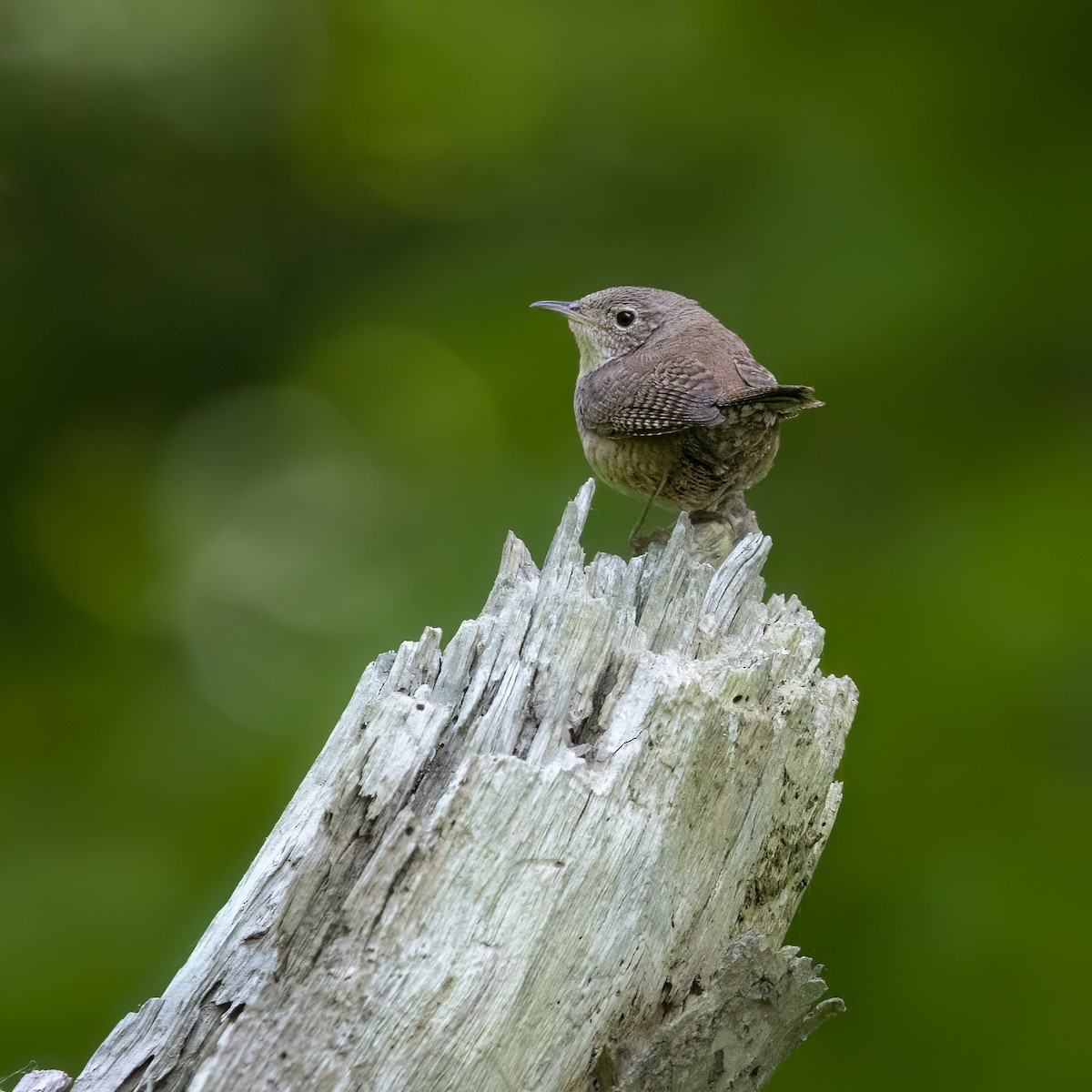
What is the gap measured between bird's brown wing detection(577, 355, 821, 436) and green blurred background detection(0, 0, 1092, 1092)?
88 centimetres

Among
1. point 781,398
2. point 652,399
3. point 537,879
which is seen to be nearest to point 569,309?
point 652,399

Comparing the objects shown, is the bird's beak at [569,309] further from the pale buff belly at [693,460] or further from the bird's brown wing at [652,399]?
the pale buff belly at [693,460]

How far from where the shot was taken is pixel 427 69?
5.30 metres

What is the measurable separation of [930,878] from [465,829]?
9.55 ft

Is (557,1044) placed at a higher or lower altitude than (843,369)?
lower

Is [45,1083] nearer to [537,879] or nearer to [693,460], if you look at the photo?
[537,879]

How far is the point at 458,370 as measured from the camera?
521 cm

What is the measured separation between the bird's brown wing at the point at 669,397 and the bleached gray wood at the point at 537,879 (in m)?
0.77

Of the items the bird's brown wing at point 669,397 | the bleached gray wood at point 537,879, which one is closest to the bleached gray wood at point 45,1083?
the bleached gray wood at point 537,879

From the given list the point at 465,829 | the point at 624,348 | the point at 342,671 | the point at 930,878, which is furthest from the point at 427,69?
the point at 465,829

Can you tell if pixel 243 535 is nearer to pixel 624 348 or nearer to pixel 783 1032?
pixel 624 348

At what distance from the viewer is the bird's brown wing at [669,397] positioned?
2.93 metres

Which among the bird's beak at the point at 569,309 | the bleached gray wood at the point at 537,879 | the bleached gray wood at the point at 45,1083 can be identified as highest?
the bird's beak at the point at 569,309

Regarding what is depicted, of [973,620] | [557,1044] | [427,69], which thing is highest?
[427,69]
